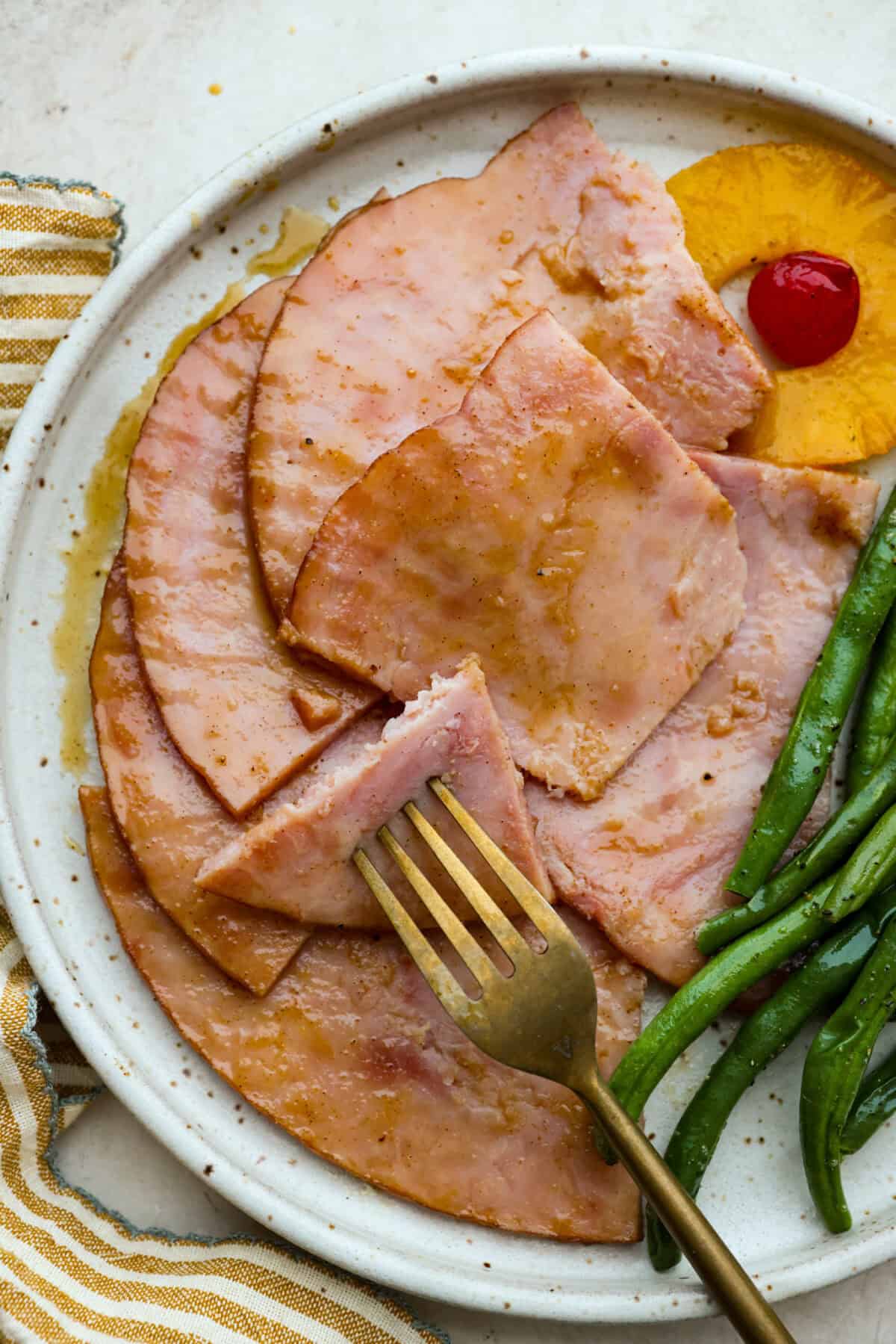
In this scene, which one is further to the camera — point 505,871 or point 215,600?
point 215,600

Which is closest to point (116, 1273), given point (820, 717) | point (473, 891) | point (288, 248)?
point (473, 891)

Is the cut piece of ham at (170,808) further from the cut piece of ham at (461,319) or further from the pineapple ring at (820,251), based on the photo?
the pineapple ring at (820,251)

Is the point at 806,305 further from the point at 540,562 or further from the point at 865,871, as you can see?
the point at 865,871

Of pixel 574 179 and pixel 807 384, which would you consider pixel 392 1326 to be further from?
pixel 574 179

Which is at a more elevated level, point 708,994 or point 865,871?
point 865,871

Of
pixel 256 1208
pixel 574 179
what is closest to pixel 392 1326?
pixel 256 1208

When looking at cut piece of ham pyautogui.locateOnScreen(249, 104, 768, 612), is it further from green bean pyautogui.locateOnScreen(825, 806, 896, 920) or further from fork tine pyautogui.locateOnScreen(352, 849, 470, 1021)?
green bean pyautogui.locateOnScreen(825, 806, 896, 920)

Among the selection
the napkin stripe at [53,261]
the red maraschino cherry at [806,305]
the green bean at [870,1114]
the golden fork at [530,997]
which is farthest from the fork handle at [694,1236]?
the napkin stripe at [53,261]
